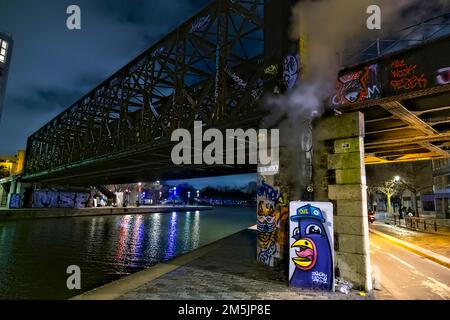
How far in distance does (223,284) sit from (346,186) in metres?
4.61

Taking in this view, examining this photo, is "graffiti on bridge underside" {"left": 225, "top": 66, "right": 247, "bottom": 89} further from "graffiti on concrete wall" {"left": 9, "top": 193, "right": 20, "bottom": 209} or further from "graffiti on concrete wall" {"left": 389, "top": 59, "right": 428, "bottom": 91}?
"graffiti on concrete wall" {"left": 9, "top": 193, "right": 20, "bottom": 209}

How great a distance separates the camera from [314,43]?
9641mm

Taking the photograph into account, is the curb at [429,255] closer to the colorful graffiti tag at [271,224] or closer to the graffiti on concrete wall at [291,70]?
the colorful graffiti tag at [271,224]

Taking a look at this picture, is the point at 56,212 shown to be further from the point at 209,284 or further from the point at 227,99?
the point at 209,284

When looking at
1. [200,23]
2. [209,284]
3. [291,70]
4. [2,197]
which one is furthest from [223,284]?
[2,197]

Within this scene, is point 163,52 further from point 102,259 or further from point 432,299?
point 432,299

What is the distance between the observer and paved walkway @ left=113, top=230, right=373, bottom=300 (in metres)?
6.90

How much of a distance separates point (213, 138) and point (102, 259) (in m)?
9.56

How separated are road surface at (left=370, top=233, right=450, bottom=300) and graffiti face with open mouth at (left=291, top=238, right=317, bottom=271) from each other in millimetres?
1753

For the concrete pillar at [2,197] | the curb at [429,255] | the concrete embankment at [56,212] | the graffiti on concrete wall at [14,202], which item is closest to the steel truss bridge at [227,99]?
the curb at [429,255]

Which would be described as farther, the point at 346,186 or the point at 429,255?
the point at 429,255

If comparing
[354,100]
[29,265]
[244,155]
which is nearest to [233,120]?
[354,100]

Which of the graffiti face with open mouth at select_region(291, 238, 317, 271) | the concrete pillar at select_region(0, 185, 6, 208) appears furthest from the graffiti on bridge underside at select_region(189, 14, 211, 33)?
the concrete pillar at select_region(0, 185, 6, 208)

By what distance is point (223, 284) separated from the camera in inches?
312
